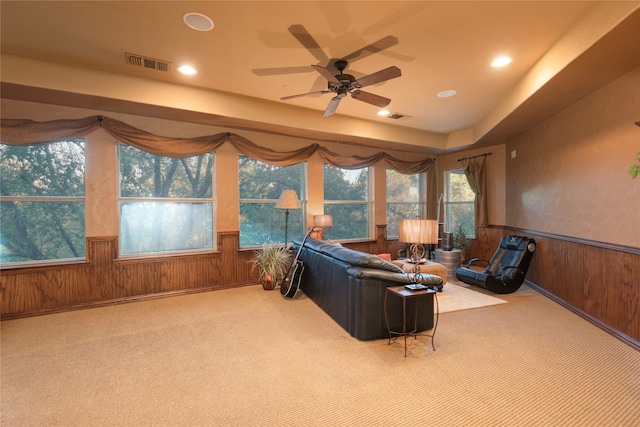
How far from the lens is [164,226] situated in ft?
14.9

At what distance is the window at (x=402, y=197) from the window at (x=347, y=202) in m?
0.62

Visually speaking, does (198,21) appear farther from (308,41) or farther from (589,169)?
(589,169)

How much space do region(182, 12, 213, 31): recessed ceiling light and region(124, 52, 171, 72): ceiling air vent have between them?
2.93 ft

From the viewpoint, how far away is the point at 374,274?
114 inches

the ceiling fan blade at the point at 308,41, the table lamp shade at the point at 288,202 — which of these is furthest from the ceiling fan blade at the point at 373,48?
the table lamp shade at the point at 288,202

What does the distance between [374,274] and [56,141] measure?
425 cm

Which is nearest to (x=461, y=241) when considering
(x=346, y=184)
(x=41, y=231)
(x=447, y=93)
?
(x=346, y=184)

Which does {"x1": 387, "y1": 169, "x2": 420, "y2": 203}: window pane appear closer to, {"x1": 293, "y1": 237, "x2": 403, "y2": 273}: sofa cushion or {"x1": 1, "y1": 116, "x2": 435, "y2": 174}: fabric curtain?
{"x1": 1, "y1": 116, "x2": 435, "y2": 174}: fabric curtain

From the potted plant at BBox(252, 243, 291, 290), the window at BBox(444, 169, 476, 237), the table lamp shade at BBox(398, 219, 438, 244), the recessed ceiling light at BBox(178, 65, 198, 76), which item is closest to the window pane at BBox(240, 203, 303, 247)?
the potted plant at BBox(252, 243, 291, 290)

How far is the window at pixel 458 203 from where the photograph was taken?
689 cm

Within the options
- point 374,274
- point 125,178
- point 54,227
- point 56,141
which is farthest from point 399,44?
point 54,227

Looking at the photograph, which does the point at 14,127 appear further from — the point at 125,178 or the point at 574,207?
the point at 574,207

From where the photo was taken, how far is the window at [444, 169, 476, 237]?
6.89 metres

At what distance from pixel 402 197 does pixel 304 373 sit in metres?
5.42
